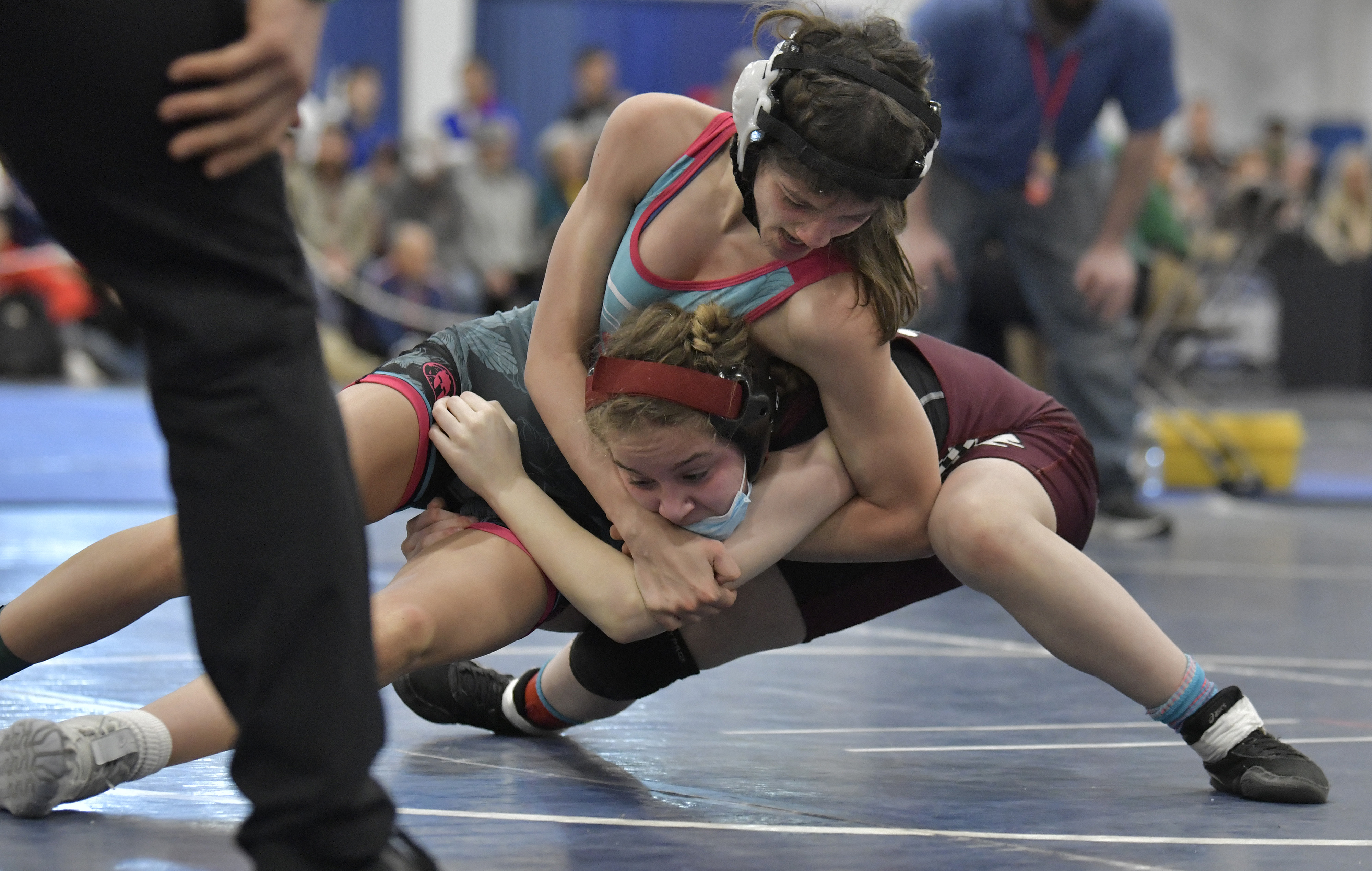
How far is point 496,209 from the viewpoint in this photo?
1046 cm

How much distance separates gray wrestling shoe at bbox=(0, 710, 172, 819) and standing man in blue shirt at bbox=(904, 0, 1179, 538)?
3049mm

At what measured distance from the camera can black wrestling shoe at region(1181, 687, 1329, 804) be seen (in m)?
1.97

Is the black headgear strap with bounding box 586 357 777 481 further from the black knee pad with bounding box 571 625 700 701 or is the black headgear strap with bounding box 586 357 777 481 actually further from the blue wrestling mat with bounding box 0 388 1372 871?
the blue wrestling mat with bounding box 0 388 1372 871

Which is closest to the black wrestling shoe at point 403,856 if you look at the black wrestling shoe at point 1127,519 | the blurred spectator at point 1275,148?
the black wrestling shoe at point 1127,519

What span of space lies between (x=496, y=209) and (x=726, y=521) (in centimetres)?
874

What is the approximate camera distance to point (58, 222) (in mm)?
1231

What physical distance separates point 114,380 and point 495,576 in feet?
33.8

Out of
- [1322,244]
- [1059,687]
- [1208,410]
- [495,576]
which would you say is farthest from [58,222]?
[1322,244]

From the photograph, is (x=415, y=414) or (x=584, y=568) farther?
(x=415, y=414)

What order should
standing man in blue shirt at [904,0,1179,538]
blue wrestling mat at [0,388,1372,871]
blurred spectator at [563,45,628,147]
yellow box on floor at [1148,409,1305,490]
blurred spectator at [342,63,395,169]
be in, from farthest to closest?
blurred spectator at [342,63,395,169] → blurred spectator at [563,45,628,147] → yellow box on floor at [1148,409,1305,490] → standing man in blue shirt at [904,0,1179,538] → blue wrestling mat at [0,388,1372,871]

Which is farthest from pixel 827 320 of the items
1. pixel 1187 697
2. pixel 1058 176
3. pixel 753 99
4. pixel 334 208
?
pixel 334 208

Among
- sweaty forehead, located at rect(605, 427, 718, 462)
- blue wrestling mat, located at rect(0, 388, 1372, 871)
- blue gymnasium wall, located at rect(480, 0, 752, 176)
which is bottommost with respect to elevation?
blue wrestling mat, located at rect(0, 388, 1372, 871)

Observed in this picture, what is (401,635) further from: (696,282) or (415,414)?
(696,282)

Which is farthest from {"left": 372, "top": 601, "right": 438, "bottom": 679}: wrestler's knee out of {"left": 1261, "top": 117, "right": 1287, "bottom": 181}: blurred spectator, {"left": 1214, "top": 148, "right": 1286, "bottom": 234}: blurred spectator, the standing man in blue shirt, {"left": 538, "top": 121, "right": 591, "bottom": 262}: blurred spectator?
{"left": 1261, "top": 117, "right": 1287, "bottom": 181}: blurred spectator
